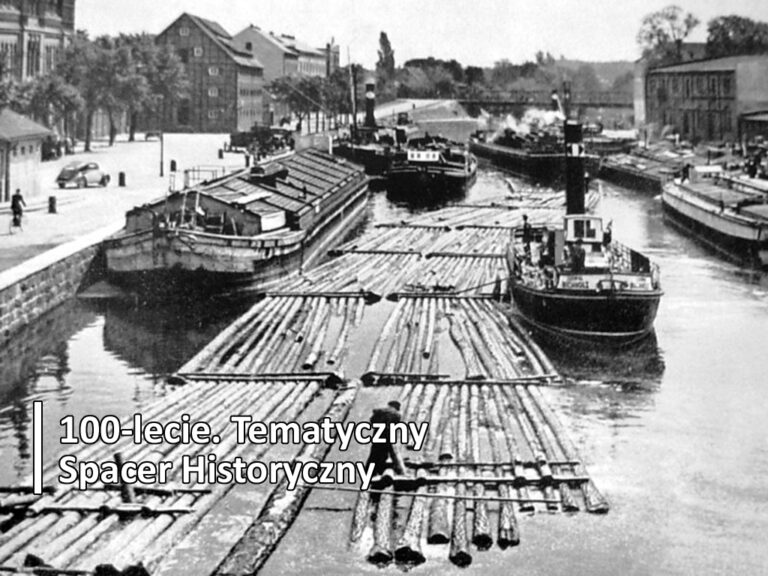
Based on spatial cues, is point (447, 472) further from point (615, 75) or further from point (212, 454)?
point (615, 75)

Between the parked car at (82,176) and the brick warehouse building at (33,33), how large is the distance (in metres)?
12.0

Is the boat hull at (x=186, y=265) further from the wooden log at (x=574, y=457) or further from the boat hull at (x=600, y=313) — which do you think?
the wooden log at (x=574, y=457)

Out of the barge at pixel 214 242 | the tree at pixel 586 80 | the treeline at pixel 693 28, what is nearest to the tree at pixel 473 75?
the tree at pixel 586 80

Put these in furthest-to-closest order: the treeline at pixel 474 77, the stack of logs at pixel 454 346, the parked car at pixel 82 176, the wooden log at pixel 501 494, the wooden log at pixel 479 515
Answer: the treeline at pixel 474 77, the parked car at pixel 82 176, the stack of logs at pixel 454 346, the wooden log at pixel 501 494, the wooden log at pixel 479 515

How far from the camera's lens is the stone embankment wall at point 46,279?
2050 centimetres

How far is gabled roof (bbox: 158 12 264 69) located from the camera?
54688mm

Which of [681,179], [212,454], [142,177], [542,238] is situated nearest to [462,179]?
[681,179]

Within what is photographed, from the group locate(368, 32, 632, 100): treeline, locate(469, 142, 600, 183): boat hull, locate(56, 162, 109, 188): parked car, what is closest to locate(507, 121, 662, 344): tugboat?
locate(56, 162, 109, 188): parked car

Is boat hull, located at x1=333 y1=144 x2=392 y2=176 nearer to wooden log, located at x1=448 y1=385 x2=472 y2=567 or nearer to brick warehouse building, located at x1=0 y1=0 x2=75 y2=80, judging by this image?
brick warehouse building, located at x1=0 y1=0 x2=75 y2=80

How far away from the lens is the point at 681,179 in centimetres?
4359

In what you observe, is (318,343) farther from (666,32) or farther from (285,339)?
(666,32)

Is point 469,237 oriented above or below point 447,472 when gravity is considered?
above

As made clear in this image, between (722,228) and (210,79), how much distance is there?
101 ft

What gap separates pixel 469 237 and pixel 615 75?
61486 millimetres
